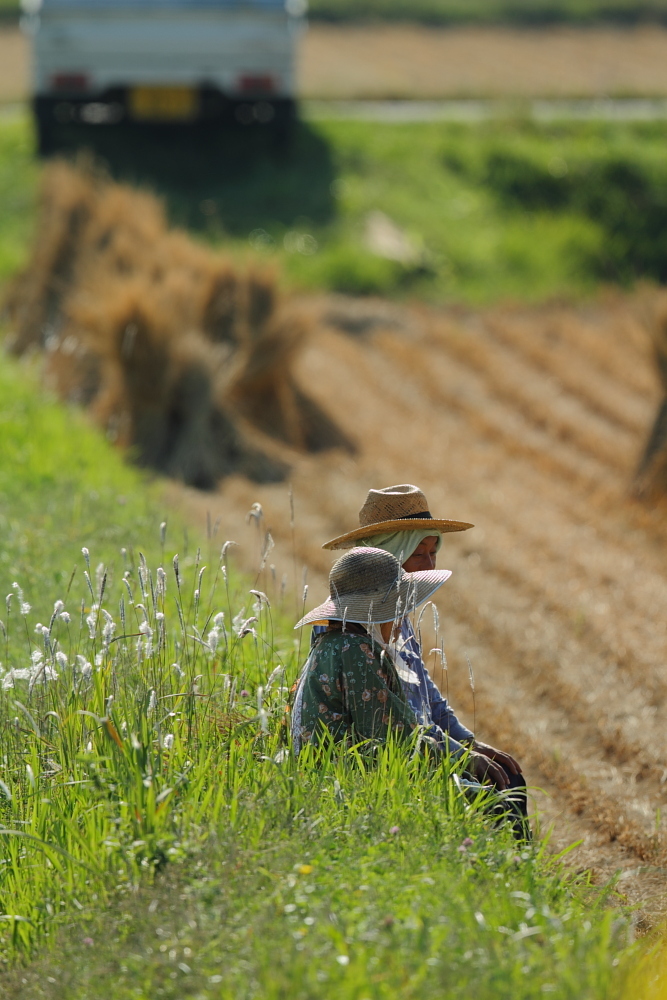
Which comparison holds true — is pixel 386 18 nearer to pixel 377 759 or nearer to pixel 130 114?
pixel 130 114

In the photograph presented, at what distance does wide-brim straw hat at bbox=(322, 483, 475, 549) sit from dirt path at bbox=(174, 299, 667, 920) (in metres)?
0.92

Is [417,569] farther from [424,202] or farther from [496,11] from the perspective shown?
[496,11]

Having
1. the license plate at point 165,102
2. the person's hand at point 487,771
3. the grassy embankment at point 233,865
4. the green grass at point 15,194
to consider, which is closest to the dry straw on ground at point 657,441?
the grassy embankment at point 233,865

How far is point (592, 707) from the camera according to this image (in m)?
4.82

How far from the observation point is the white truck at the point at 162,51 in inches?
476

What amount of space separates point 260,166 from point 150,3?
2093 millimetres

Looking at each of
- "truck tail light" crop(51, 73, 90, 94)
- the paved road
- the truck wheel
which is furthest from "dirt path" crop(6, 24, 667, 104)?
"truck tail light" crop(51, 73, 90, 94)

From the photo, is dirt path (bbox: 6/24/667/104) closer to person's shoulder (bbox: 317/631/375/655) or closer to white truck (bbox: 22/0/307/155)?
white truck (bbox: 22/0/307/155)

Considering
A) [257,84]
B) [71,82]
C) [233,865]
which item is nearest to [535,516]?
[233,865]

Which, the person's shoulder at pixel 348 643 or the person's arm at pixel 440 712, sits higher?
the person's shoulder at pixel 348 643

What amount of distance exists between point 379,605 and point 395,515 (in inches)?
18.3

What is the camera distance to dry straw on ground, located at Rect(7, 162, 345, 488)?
25.5 ft

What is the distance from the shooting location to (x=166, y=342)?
773 cm

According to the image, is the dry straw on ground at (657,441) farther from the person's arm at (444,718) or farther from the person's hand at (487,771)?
the person's hand at (487,771)
